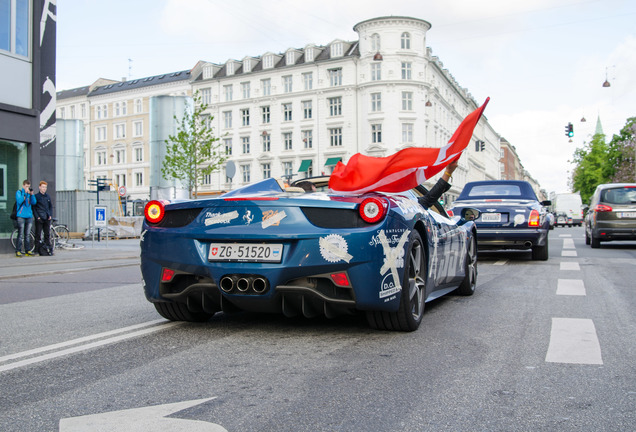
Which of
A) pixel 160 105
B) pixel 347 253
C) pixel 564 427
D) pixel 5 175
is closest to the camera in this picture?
pixel 564 427

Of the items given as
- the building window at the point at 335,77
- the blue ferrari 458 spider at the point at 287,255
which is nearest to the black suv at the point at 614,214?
the blue ferrari 458 spider at the point at 287,255

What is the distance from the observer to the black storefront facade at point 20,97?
1594 centimetres

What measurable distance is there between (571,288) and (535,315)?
2.40 meters

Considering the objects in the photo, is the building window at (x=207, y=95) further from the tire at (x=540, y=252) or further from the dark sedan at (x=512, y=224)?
the tire at (x=540, y=252)

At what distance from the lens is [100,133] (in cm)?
8125

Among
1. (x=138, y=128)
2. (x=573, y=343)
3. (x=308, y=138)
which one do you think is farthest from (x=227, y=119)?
(x=573, y=343)

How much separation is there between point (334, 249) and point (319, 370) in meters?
0.85

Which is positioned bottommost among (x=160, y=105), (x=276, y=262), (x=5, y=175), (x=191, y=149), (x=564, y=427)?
(x=564, y=427)

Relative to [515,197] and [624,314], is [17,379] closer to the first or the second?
[624,314]

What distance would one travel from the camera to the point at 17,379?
3490mm

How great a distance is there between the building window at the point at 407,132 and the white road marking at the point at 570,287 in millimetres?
55555

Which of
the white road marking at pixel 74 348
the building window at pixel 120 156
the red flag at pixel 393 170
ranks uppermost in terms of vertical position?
the building window at pixel 120 156

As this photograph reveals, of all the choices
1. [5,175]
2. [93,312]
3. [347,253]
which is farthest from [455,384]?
[5,175]

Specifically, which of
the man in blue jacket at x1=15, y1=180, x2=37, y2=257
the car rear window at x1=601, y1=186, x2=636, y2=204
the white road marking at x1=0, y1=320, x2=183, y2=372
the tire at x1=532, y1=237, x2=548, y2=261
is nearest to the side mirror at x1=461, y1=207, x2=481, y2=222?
the white road marking at x1=0, y1=320, x2=183, y2=372
